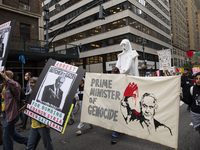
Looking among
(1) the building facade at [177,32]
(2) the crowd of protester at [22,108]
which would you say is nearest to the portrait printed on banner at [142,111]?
(2) the crowd of protester at [22,108]

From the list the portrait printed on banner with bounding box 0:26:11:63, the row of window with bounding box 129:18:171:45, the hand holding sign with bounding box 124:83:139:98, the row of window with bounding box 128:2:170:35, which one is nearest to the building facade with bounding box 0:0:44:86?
the portrait printed on banner with bounding box 0:26:11:63

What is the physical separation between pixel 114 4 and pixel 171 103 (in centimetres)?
2928

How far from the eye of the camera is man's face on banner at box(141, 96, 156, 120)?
9.64 ft

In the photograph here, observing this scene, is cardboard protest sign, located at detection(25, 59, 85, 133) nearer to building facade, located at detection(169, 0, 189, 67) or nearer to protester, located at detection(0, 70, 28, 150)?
protester, located at detection(0, 70, 28, 150)

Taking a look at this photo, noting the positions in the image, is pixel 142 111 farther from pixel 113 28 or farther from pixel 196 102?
pixel 113 28

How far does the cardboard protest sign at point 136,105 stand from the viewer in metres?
2.72

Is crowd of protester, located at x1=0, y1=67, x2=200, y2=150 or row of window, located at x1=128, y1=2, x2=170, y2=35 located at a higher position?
row of window, located at x1=128, y1=2, x2=170, y2=35

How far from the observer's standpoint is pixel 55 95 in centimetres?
246

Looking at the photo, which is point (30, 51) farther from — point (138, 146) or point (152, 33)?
point (152, 33)

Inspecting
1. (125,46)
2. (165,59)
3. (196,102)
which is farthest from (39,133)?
(165,59)

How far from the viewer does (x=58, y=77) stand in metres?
2.57

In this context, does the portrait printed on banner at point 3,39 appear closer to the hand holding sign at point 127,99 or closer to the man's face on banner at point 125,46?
the hand holding sign at point 127,99

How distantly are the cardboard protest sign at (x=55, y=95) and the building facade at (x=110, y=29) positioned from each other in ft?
77.4

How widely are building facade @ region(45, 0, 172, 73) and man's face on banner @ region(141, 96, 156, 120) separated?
78.6ft
